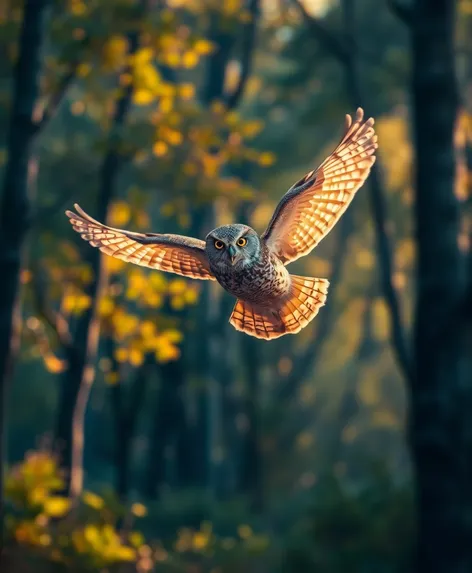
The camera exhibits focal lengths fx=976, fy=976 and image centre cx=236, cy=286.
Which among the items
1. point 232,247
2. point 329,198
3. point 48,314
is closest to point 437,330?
point 48,314

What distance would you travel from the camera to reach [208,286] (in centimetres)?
1839

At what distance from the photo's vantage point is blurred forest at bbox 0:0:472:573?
7789mm

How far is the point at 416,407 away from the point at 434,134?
2.21 meters

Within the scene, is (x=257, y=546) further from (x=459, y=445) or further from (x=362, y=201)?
(x=362, y=201)

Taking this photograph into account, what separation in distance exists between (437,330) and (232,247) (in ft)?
17.6

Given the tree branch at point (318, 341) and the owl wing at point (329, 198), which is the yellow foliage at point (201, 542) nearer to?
the tree branch at point (318, 341)

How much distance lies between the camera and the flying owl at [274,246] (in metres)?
2.58

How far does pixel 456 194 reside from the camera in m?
7.79

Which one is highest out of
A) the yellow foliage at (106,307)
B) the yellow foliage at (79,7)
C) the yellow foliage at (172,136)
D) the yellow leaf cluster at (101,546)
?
the yellow foliage at (79,7)

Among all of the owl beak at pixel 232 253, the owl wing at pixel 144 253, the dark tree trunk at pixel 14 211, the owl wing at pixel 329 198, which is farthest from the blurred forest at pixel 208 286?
the owl beak at pixel 232 253

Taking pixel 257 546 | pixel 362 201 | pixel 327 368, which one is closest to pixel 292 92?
pixel 362 201

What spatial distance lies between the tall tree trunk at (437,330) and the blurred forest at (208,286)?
0.02 meters

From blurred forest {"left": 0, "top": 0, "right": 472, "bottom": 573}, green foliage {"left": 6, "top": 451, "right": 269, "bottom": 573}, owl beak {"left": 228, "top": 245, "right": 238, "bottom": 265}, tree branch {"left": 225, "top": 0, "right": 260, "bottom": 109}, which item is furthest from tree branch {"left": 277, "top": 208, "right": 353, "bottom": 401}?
owl beak {"left": 228, "top": 245, "right": 238, "bottom": 265}

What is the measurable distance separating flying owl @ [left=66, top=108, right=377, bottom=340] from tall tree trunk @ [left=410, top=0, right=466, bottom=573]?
4495 millimetres
